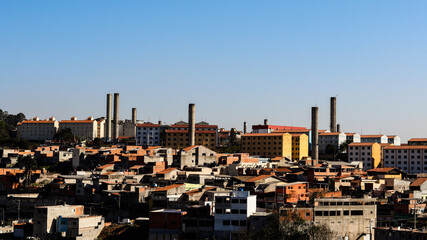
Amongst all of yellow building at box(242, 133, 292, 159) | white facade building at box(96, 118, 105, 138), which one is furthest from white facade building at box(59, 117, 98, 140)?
yellow building at box(242, 133, 292, 159)

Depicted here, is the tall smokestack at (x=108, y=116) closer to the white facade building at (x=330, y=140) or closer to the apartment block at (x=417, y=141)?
the white facade building at (x=330, y=140)

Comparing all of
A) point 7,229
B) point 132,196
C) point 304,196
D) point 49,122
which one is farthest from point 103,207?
point 49,122

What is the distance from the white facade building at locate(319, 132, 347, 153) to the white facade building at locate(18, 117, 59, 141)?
35796mm

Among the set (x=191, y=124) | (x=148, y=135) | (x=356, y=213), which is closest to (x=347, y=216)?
(x=356, y=213)

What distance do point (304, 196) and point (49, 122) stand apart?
56.7m

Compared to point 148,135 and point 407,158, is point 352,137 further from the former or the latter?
point 148,135

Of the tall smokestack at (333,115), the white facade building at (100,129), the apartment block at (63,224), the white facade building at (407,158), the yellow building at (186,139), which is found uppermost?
the tall smokestack at (333,115)

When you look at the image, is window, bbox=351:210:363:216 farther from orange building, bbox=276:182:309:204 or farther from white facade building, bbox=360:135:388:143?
white facade building, bbox=360:135:388:143

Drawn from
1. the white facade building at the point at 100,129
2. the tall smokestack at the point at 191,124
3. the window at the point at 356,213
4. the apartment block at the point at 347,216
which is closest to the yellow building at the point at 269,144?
the tall smokestack at the point at 191,124

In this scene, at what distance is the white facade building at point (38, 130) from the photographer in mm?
91062

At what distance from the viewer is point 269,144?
245 feet

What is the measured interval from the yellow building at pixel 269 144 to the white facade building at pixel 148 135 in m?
12.6

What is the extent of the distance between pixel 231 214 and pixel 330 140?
47.7m

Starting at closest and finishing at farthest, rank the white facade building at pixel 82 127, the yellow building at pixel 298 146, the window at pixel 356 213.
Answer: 1. the window at pixel 356 213
2. the yellow building at pixel 298 146
3. the white facade building at pixel 82 127
